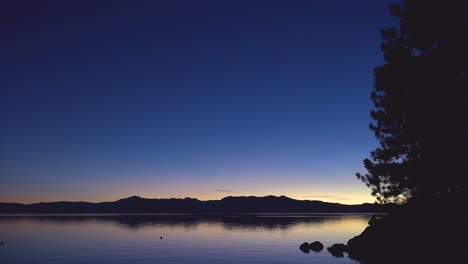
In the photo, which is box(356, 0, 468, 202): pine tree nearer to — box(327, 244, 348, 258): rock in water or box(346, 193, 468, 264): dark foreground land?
box(346, 193, 468, 264): dark foreground land

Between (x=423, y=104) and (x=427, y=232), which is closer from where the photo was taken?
(x=423, y=104)

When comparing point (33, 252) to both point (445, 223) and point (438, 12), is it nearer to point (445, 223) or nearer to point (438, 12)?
point (445, 223)

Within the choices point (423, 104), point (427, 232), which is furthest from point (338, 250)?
point (423, 104)

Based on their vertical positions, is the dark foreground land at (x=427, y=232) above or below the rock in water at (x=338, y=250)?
above

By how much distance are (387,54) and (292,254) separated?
112ft

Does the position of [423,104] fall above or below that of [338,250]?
above

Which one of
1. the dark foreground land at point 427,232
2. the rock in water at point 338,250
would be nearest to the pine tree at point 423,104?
the dark foreground land at point 427,232

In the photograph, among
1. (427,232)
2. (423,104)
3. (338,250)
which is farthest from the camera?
(338,250)

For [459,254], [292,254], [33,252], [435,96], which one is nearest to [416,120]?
[435,96]

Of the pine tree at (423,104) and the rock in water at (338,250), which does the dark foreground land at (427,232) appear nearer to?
the pine tree at (423,104)

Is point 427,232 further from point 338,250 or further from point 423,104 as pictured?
point 338,250

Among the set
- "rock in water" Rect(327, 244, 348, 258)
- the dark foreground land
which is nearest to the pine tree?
the dark foreground land

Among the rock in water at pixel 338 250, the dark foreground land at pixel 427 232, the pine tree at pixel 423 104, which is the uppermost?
the pine tree at pixel 423 104

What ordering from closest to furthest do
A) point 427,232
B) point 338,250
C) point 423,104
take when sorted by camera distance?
point 423,104 < point 427,232 < point 338,250
